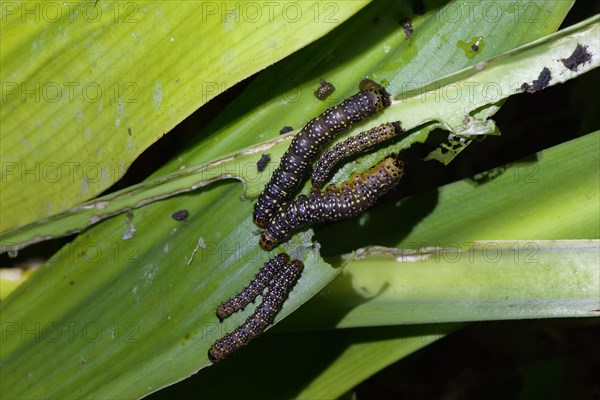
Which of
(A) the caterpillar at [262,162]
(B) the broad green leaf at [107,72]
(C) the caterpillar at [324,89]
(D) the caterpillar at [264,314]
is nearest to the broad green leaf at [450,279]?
(D) the caterpillar at [264,314]

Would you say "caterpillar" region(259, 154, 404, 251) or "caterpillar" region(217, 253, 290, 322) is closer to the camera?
"caterpillar" region(259, 154, 404, 251)

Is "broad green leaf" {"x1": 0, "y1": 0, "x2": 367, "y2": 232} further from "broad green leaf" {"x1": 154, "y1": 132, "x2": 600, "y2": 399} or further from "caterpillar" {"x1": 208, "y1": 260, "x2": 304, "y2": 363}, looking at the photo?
"broad green leaf" {"x1": 154, "y1": 132, "x2": 600, "y2": 399}

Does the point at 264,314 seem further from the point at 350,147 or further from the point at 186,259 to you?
the point at 350,147

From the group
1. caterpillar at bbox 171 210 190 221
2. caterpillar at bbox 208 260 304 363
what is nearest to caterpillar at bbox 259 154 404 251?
caterpillar at bbox 208 260 304 363

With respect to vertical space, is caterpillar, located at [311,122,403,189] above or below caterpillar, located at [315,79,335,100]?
below

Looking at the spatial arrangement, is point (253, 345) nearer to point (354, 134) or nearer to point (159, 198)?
point (159, 198)

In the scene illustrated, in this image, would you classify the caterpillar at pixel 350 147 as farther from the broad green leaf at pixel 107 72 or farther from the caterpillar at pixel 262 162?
the broad green leaf at pixel 107 72

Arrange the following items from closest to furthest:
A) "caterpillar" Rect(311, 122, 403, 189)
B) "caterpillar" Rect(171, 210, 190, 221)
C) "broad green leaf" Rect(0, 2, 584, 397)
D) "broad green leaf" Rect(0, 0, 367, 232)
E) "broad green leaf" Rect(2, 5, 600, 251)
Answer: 1. "broad green leaf" Rect(2, 5, 600, 251)
2. "broad green leaf" Rect(0, 0, 367, 232)
3. "caterpillar" Rect(311, 122, 403, 189)
4. "broad green leaf" Rect(0, 2, 584, 397)
5. "caterpillar" Rect(171, 210, 190, 221)
